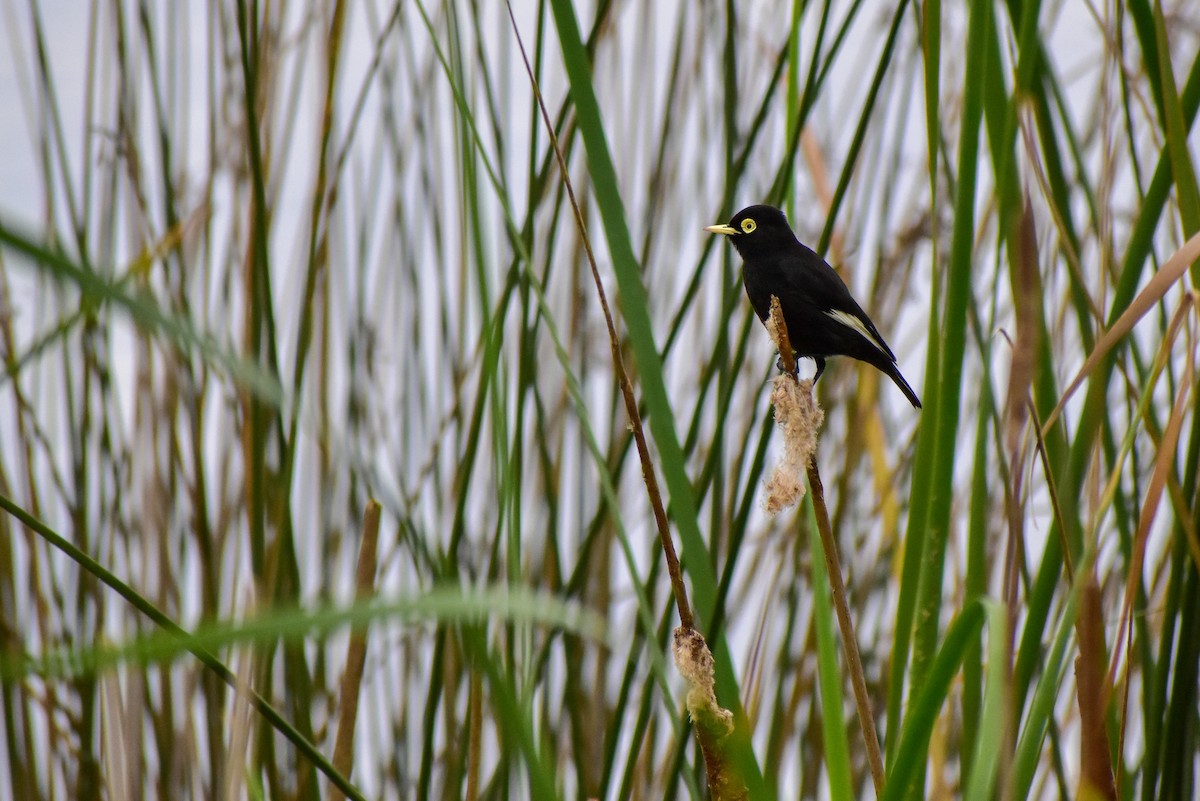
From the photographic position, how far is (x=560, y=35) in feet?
1.39

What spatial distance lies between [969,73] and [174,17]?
838 mm

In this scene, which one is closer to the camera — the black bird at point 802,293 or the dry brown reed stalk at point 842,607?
the dry brown reed stalk at point 842,607

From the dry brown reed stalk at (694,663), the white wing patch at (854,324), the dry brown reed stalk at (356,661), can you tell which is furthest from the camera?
the white wing patch at (854,324)

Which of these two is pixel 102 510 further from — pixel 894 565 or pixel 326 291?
pixel 894 565

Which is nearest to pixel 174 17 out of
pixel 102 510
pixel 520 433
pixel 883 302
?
pixel 102 510

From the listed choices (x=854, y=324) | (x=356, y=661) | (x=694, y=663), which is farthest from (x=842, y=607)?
(x=854, y=324)

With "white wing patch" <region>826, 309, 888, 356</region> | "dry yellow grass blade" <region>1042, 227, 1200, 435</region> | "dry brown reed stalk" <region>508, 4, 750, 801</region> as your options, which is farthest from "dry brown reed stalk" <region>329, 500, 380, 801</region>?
"white wing patch" <region>826, 309, 888, 356</region>

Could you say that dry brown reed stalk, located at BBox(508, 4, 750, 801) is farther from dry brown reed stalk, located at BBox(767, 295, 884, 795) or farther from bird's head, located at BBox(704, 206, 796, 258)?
bird's head, located at BBox(704, 206, 796, 258)

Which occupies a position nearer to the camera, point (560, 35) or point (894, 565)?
point (560, 35)

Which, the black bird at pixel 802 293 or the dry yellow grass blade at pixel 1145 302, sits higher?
the black bird at pixel 802 293

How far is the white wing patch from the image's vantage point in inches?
40.7

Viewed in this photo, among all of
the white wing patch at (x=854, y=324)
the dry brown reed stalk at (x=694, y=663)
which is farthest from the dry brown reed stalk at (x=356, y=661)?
the white wing patch at (x=854, y=324)

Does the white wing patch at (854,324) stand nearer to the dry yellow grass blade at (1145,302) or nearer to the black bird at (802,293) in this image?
the black bird at (802,293)

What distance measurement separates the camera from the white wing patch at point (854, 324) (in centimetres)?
103
